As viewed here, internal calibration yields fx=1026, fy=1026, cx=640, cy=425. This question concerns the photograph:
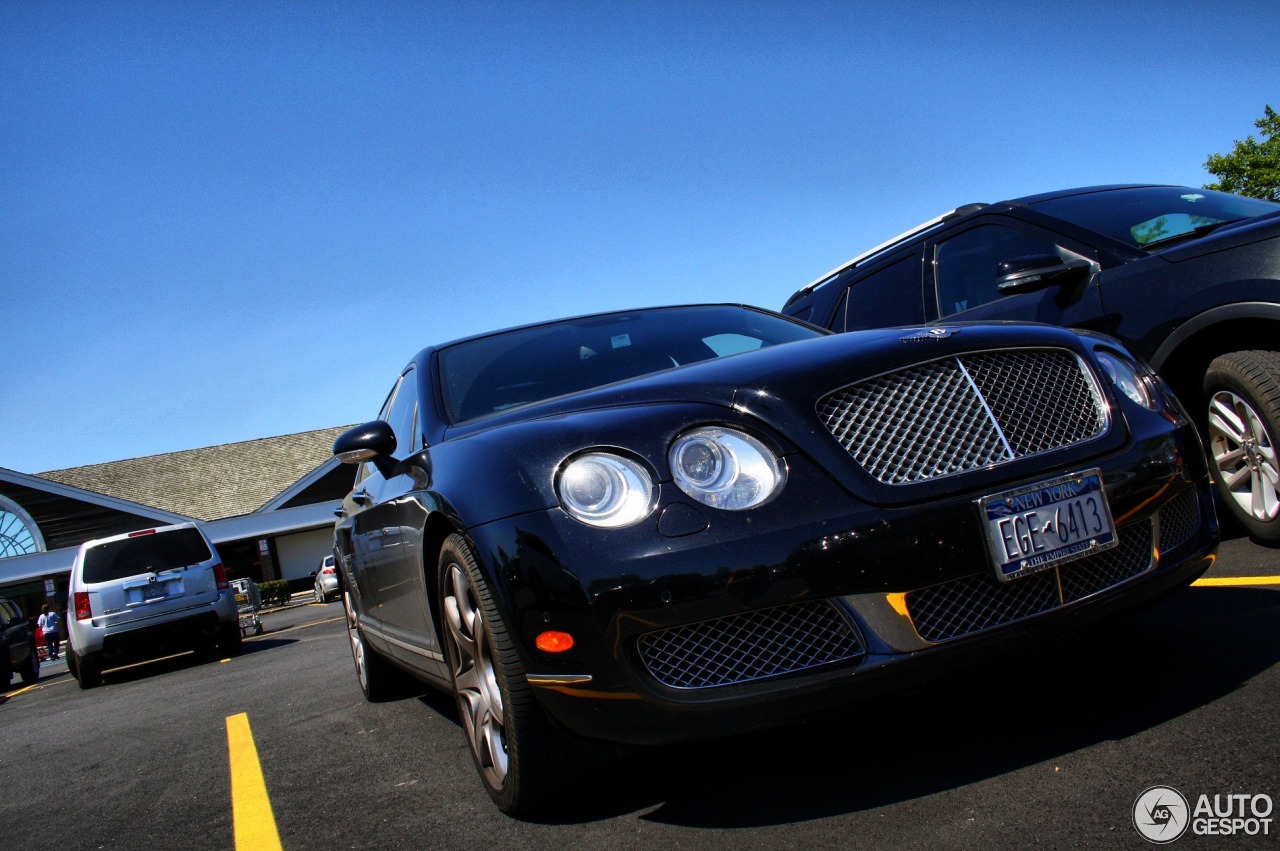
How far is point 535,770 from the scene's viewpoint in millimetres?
2596

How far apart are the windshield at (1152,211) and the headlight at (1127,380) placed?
203 cm

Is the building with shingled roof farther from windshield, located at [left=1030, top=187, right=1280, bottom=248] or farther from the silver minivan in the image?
windshield, located at [left=1030, top=187, right=1280, bottom=248]

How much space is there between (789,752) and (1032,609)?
2.89 ft

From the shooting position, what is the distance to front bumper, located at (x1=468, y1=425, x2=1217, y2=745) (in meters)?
2.26

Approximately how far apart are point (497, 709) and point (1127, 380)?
2.01m

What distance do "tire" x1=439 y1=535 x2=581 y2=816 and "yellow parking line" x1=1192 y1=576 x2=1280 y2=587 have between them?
8.43 ft

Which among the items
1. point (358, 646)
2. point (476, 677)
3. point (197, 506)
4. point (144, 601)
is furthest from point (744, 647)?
point (197, 506)

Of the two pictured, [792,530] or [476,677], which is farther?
[476,677]

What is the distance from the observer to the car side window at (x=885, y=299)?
19.3 feet

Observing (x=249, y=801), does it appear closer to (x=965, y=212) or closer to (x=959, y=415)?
(x=959, y=415)

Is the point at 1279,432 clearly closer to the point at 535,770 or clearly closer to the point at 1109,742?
the point at 1109,742

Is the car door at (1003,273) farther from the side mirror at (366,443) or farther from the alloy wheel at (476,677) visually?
the alloy wheel at (476,677)

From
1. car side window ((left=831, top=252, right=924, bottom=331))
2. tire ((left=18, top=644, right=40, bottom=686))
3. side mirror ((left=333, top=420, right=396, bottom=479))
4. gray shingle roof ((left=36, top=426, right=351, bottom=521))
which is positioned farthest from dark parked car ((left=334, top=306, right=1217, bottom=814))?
gray shingle roof ((left=36, top=426, right=351, bottom=521))

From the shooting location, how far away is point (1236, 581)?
3.92 m
